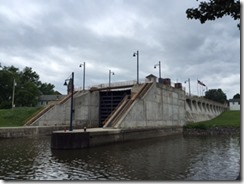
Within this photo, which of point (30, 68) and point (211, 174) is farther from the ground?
point (30, 68)

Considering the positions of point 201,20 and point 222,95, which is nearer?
point 201,20

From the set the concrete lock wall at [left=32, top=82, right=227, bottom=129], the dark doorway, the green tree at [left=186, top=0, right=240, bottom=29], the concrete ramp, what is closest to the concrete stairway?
the concrete lock wall at [left=32, top=82, right=227, bottom=129]

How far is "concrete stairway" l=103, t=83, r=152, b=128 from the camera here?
34.3 metres

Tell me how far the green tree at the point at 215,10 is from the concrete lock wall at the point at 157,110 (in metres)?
24.5

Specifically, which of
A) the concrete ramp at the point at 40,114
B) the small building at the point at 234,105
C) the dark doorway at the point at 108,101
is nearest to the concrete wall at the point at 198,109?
the dark doorway at the point at 108,101

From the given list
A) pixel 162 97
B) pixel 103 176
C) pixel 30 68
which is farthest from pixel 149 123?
pixel 30 68

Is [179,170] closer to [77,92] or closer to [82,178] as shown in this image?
[82,178]

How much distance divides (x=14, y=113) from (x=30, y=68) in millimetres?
57458

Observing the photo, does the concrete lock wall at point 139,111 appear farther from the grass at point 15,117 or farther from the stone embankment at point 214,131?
the grass at point 15,117

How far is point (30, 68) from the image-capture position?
102125mm

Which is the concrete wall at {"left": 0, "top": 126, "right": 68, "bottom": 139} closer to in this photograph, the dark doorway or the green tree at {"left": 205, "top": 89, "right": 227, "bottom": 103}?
the dark doorway

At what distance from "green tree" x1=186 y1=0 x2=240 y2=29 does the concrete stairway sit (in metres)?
24.7

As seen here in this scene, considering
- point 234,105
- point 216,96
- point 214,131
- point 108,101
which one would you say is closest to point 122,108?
point 108,101

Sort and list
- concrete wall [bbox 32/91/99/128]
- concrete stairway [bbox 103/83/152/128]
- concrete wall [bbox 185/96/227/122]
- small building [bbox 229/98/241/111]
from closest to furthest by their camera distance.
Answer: concrete stairway [bbox 103/83/152/128], concrete wall [bbox 32/91/99/128], concrete wall [bbox 185/96/227/122], small building [bbox 229/98/241/111]
